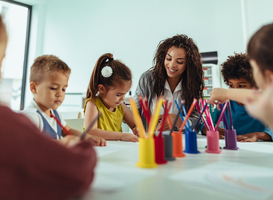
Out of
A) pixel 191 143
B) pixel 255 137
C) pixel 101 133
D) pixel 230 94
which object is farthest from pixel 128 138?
pixel 255 137

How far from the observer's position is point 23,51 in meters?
4.38

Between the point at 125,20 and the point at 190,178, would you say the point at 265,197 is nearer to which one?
the point at 190,178

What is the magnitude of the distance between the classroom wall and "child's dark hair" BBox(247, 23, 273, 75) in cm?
230

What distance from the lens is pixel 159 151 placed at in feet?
1.46

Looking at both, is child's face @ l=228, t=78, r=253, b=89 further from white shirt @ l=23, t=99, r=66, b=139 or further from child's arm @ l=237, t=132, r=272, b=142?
white shirt @ l=23, t=99, r=66, b=139

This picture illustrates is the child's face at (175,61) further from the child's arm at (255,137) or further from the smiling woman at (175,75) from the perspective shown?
the child's arm at (255,137)

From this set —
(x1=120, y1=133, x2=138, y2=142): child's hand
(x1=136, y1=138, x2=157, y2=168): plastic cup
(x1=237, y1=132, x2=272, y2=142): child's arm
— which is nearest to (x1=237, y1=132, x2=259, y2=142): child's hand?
(x1=237, y1=132, x2=272, y2=142): child's arm

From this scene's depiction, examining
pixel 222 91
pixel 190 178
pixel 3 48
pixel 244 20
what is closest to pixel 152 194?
pixel 190 178

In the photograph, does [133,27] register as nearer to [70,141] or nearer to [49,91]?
[49,91]

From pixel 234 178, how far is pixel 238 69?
0.83 metres

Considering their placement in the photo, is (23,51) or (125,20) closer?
(125,20)

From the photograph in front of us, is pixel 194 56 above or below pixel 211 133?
above

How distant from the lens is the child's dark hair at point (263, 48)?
1.13ft

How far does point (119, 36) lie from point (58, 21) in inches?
65.1
